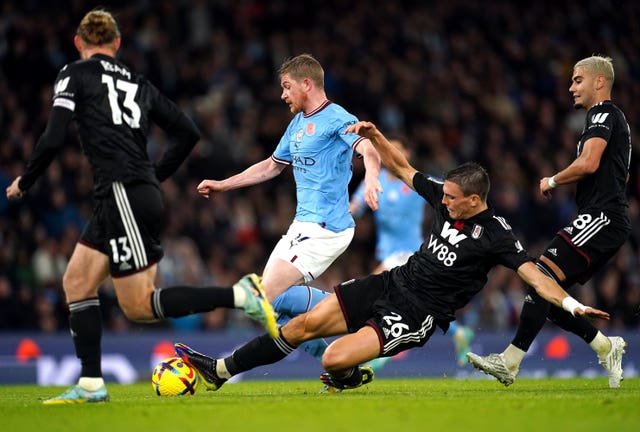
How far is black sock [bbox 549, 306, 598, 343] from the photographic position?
26.7ft

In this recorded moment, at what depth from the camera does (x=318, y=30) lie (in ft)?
60.7

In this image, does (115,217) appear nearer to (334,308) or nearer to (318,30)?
A: (334,308)

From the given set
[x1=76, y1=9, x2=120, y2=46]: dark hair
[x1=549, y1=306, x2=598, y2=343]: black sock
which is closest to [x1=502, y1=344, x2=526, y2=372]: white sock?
[x1=549, y1=306, x2=598, y2=343]: black sock

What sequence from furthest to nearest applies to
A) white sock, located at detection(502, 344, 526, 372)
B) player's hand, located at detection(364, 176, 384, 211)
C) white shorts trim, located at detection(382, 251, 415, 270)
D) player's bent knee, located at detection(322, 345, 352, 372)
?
1. white shorts trim, located at detection(382, 251, 415, 270)
2. white sock, located at detection(502, 344, 526, 372)
3. player's bent knee, located at detection(322, 345, 352, 372)
4. player's hand, located at detection(364, 176, 384, 211)

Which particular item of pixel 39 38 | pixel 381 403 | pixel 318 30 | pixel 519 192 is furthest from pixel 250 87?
pixel 381 403

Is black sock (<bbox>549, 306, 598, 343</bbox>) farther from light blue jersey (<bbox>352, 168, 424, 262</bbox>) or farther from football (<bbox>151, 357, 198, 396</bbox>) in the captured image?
light blue jersey (<bbox>352, 168, 424, 262</bbox>)

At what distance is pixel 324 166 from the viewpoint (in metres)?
8.30

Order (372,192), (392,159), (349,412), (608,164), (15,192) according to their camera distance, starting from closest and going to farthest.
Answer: (349,412) < (15,192) < (372,192) < (392,159) < (608,164)

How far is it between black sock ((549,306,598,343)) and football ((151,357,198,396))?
2820mm

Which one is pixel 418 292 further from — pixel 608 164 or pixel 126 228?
pixel 126 228

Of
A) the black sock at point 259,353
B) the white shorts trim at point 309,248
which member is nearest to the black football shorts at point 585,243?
the white shorts trim at point 309,248

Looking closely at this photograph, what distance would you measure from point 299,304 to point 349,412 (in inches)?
89.1

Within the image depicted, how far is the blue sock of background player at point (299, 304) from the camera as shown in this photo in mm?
8289

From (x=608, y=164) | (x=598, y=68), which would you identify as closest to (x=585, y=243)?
(x=608, y=164)
